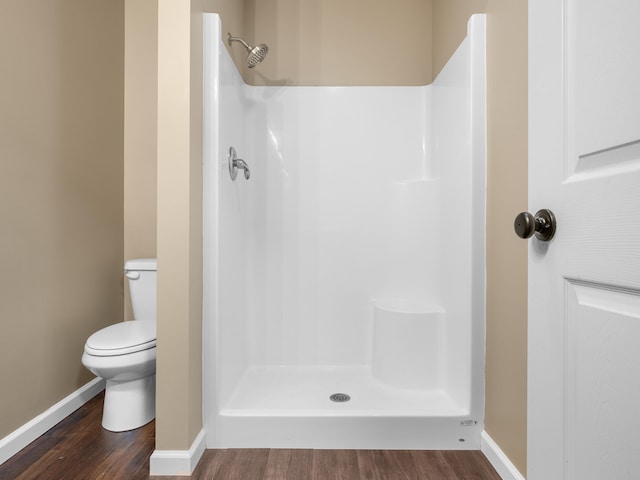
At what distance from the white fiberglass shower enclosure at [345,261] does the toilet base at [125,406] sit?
42cm

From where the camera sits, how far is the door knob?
0.66 m

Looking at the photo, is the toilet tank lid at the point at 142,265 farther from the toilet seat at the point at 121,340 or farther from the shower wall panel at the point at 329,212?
the shower wall panel at the point at 329,212

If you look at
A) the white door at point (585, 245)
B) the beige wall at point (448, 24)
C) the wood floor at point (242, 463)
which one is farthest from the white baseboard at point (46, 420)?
the beige wall at point (448, 24)

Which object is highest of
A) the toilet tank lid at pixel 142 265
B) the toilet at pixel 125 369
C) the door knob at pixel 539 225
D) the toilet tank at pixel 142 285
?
the door knob at pixel 539 225

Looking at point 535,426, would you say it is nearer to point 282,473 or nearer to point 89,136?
point 282,473

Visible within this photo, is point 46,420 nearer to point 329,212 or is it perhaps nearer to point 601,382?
point 329,212

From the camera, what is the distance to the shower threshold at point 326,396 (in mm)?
1582

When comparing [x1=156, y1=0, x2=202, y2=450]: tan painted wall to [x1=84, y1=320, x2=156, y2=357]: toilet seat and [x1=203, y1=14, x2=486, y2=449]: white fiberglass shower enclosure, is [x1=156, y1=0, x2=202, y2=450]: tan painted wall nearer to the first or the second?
[x1=203, y1=14, x2=486, y2=449]: white fiberglass shower enclosure

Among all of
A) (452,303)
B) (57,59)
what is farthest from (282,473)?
(57,59)

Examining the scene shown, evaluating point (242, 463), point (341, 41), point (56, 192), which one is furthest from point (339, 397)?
point (341, 41)

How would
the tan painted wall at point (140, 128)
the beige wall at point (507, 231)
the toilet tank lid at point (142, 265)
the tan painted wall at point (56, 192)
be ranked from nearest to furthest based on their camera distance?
the beige wall at point (507, 231) < the tan painted wall at point (56, 192) < the toilet tank lid at point (142, 265) < the tan painted wall at point (140, 128)

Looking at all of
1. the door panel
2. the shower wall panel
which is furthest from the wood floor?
the door panel

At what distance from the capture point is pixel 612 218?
1.76 feet

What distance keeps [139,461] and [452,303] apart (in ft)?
4.92
